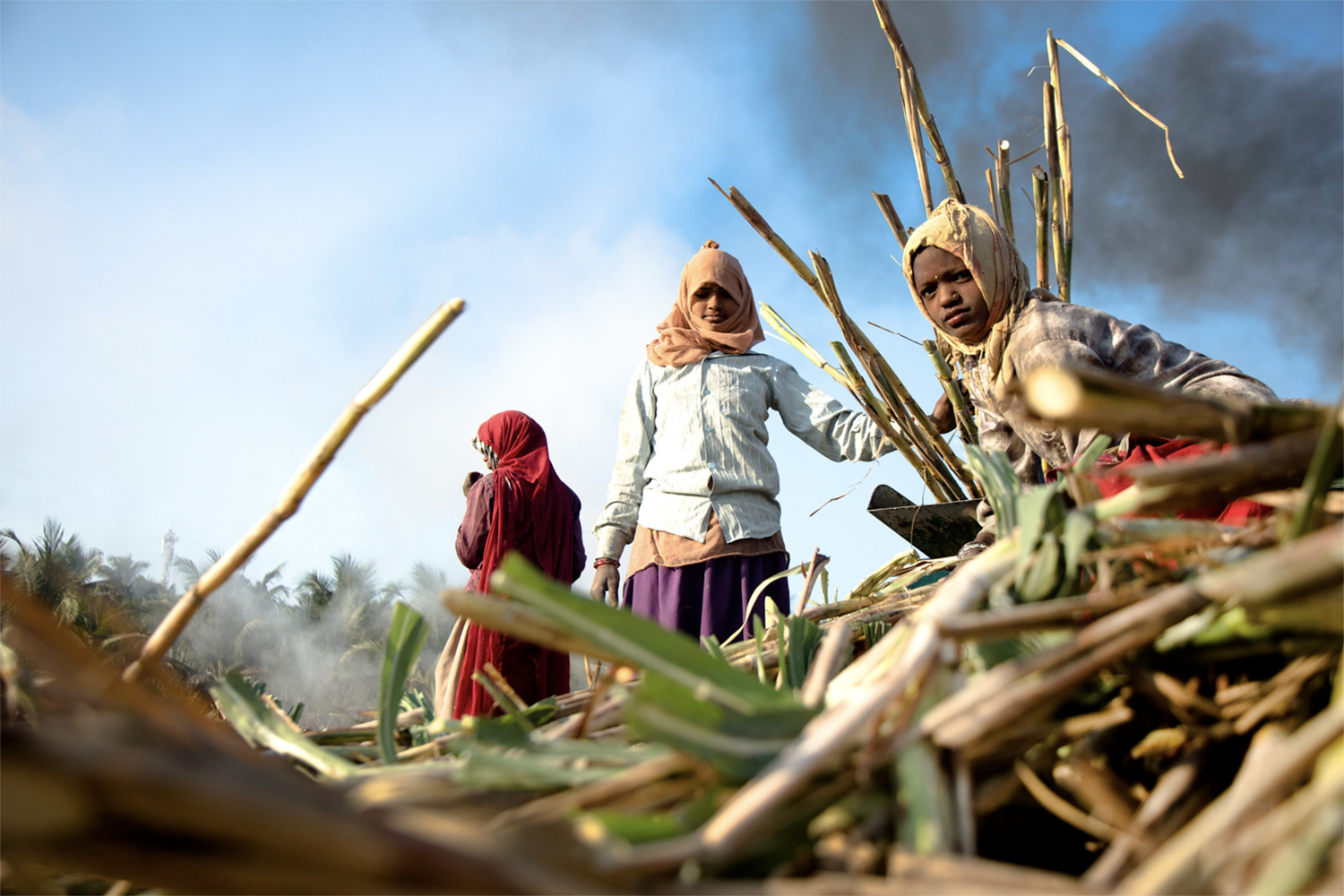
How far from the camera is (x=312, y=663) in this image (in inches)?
899

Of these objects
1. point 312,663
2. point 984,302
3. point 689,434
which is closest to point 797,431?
point 689,434

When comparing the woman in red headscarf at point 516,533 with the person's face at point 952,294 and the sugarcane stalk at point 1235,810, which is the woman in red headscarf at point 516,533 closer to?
the person's face at point 952,294

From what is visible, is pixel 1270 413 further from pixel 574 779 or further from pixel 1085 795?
pixel 574 779

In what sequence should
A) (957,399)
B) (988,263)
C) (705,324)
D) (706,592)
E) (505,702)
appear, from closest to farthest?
(505,702) → (988,263) → (957,399) → (706,592) → (705,324)

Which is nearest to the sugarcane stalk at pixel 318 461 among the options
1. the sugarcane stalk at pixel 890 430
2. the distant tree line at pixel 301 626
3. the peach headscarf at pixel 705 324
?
the sugarcane stalk at pixel 890 430

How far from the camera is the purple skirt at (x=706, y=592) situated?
8.25 feet

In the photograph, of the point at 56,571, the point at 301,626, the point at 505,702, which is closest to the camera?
the point at 505,702

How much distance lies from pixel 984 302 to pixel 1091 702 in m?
1.61

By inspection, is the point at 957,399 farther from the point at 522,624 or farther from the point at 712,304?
the point at 522,624

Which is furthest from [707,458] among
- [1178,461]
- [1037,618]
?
[1037,618]

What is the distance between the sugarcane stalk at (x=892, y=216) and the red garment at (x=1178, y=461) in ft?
4.07

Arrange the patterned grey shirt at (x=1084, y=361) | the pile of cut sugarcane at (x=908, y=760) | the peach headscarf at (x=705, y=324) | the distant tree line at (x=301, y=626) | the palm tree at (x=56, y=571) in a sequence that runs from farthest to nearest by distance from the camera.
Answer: the distant tree line at (x=301, y=626), the palm tree at (x=56, y=571), the peach headscarf at (x=705, y=324), the patterned grey shirt at (x=1084, y=361), the pile of cut sugarcane at (x=908, y=760)

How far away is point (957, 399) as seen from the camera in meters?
2.26

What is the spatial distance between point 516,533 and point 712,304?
1003mm
